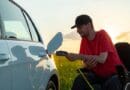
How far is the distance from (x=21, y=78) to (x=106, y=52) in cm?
184

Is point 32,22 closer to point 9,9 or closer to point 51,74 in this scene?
point 51,74

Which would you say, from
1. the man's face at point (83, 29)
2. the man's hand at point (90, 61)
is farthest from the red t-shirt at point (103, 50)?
the man's face at point (83, 29)

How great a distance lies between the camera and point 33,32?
28.9 ft

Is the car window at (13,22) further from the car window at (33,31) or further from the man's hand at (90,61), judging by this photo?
the man's hand at (90,61)

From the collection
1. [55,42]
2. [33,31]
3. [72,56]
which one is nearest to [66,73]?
[33,31]

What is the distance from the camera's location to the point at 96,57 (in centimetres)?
832

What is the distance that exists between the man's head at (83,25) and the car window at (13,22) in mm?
667

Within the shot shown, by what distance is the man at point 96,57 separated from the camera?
832cm

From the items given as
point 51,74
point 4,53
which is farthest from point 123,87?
point 4,53

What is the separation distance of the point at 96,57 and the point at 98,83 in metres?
0.48

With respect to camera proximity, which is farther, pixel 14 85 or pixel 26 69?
pixel 26 69

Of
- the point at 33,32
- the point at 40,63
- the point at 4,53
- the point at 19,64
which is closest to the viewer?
the point at 4,53

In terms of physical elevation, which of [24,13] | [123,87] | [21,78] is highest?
[24,13]

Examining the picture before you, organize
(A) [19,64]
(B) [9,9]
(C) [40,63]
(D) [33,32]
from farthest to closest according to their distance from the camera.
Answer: (D) [33,32] < (C) [40,63] < (B) [9,9] < (A) [19,64]
